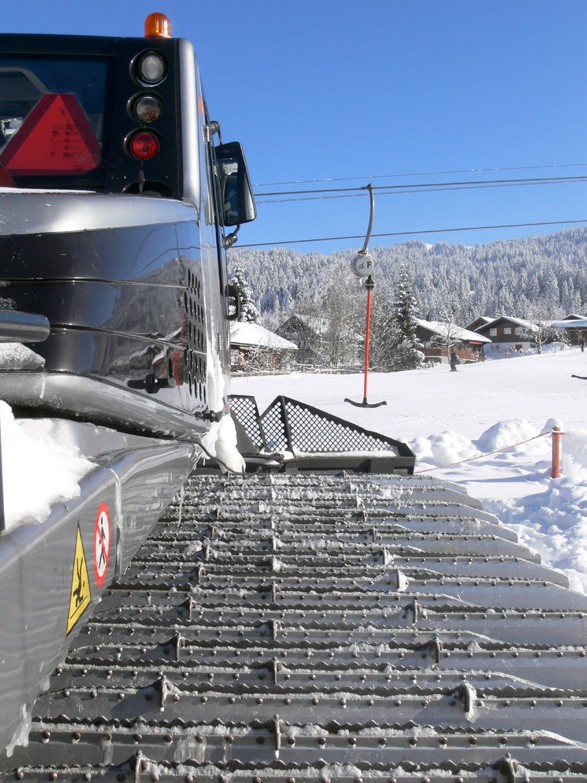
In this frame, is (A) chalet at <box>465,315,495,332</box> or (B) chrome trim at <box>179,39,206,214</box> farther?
(A) chalet at <box>465,315,495,332</box>

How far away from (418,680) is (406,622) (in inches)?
11.6

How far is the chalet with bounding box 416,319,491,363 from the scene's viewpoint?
78.6m

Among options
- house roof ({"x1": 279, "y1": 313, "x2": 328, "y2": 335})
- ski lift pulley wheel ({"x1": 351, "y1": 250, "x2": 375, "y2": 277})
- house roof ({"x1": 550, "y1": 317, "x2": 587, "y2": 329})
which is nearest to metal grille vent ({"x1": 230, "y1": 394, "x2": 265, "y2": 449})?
ski lift pulley wheel ({"x1": 351, "y1": 250, "x2": 375, "y2": 277})

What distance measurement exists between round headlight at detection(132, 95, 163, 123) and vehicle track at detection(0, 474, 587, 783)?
147 centimetres

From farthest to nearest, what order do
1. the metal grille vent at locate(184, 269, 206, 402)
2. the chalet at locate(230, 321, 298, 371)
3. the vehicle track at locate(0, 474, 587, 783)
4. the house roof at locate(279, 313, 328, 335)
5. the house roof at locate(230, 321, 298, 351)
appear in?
1. the house roof at locate(279, 313, 328, 335)
2. the house roof at locate(230, 321, 298, 351)
3. the chalet at locate(230, 321, 298, 371)
4. the metal grille vent at locate(184, 269, 206, 402)
5. the vehicle track at locate(0, 474, 587, 783)

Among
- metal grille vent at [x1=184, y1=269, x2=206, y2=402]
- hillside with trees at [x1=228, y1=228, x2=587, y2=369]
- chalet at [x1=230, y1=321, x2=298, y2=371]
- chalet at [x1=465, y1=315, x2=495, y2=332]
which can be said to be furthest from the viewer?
hillside with trees at [x1=228, y1=228, x2=587, y2=369]

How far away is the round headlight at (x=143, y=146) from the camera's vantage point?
2.18 m

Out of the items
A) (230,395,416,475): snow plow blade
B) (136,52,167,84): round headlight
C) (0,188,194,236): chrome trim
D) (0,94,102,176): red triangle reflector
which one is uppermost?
(136,52,167,84): round headlight

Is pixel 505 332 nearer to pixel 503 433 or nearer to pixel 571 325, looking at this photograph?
pixel 571 325

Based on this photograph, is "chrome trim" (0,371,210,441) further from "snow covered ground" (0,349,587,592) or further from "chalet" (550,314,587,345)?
"chalet" (550,314,587,345)

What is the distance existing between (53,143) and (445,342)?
81.3 meters

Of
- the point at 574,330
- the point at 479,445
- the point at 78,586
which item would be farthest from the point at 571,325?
the point at 78,586

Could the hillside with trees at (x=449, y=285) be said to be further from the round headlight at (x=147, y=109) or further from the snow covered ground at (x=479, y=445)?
the round headlight at (x=147, y=109)

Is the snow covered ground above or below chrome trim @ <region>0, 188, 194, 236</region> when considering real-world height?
below
